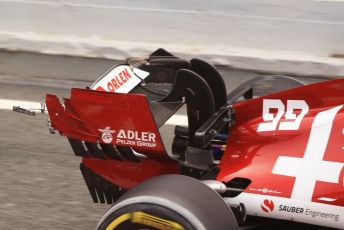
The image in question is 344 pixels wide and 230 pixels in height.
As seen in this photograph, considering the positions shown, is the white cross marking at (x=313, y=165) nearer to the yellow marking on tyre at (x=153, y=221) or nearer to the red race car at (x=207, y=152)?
the red race car at (x=207, y=152)

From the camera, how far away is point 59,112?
3090 millimetres

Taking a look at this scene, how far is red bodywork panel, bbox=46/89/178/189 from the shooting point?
2928 millimetres

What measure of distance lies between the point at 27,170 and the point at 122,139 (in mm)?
1737

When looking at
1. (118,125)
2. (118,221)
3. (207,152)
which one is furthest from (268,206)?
(118,125)

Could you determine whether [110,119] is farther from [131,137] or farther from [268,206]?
[268,206]

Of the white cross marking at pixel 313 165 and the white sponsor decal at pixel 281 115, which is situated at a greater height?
the white sponsor decal at pixel 281 115

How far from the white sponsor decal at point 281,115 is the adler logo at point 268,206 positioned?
342 millimetres

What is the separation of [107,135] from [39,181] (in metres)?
1.49

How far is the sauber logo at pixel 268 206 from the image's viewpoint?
280cm

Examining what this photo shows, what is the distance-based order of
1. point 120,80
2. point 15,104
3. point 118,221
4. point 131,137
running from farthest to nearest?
point 15,104 < point 120,80 < point 131,137 < point 118,221

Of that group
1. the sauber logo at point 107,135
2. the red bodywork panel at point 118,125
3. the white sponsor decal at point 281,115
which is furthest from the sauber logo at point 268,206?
the sauber logo at point 107,135

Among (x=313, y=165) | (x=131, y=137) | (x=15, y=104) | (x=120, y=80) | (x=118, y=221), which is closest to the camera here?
(x=118, y=221)

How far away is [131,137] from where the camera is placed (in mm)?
2973

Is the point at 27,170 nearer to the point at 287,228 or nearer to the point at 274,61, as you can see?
the point at 287,228
